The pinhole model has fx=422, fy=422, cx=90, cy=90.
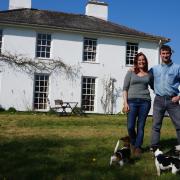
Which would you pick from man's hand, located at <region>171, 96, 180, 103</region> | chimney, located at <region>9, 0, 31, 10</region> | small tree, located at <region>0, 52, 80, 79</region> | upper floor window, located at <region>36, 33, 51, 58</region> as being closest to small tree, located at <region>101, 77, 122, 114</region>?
small tree, located at <region>0, 52, 80, 79</region>

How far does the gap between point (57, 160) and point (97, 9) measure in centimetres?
2231

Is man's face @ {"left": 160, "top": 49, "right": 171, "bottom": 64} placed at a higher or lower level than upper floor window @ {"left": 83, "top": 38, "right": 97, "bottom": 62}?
lower

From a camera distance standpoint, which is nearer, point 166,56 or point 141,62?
point 166,56

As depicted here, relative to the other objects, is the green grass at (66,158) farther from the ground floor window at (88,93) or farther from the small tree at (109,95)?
the small tree at (109,95)

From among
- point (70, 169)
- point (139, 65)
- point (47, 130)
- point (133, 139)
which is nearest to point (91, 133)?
point (47, 130)

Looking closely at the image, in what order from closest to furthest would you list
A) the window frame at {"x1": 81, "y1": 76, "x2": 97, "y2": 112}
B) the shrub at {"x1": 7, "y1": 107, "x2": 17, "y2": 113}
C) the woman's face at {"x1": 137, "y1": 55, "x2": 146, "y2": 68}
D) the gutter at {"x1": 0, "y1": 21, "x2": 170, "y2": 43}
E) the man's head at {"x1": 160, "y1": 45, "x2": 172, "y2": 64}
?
the man's head at {"x1": 160, "y1": 45, "x2": 172, "y2": 64} → the woman's face at {"x1": 137, "y1": 55, "x2": 146, "y2": 68} → the shrub at {"x1": 7, "y1": 107, "x2": 17, "y2": 113} → the gutter at {"x1": 0, "y1": 21, "x2": 170, "y2": 43} → the window frame at {"x1": 81, "y1": 76, "x2": 97, "y2": 112}

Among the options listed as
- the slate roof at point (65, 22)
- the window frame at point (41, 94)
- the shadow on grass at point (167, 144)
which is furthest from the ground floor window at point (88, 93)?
the shadow on grass at point (167, 144)

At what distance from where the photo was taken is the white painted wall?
78.1 ft

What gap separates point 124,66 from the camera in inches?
1029

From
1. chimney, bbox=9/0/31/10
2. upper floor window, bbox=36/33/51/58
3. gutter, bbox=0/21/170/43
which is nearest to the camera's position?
gutter, bbox=0/21/170/43

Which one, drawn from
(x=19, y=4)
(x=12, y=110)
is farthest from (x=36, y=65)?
(x=19, y=4)

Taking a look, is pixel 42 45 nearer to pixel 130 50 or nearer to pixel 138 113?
pixel 130 50

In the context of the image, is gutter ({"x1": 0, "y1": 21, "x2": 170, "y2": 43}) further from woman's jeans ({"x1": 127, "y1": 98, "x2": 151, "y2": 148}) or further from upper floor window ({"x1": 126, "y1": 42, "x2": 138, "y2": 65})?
woman's jeans ({"x1": 127, "y1": 98, "x2": 151, "y2": 148})

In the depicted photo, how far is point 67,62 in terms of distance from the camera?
984 inches
